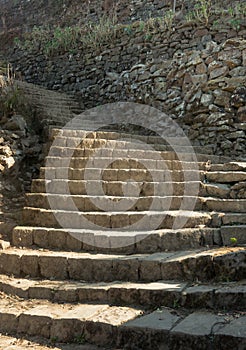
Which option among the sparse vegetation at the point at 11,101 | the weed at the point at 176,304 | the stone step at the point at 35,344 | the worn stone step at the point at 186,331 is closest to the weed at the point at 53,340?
the stone step at the point at 35,344

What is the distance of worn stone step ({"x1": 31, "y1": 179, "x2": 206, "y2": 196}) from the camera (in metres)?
4.78

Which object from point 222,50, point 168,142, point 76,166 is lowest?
point 76,166

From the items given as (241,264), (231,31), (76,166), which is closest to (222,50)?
(231,31)

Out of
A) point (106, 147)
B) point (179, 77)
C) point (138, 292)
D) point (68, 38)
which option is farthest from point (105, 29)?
point (138, 292)

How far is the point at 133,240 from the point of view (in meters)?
4.00

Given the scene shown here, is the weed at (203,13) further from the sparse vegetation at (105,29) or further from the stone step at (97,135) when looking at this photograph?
the stone step at (97,135)

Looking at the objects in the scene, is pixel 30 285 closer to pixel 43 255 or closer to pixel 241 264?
pixel 43 255

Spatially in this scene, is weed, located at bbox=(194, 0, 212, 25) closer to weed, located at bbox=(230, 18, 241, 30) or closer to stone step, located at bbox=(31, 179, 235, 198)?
weed, located at bbox=(230, 18, 241, 30)

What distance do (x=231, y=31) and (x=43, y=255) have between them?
571 cm

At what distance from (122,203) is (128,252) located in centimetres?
78

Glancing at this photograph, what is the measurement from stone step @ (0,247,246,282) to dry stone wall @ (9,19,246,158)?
11.8 feet

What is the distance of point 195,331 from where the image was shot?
102 inches

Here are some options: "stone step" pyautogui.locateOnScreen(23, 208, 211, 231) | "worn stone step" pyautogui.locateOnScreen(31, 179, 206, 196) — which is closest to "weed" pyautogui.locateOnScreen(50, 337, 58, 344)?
"stone step" pyautogui.locateOnScreen(23, 208, 211, 231)

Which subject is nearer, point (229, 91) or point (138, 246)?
point (138, 246)
